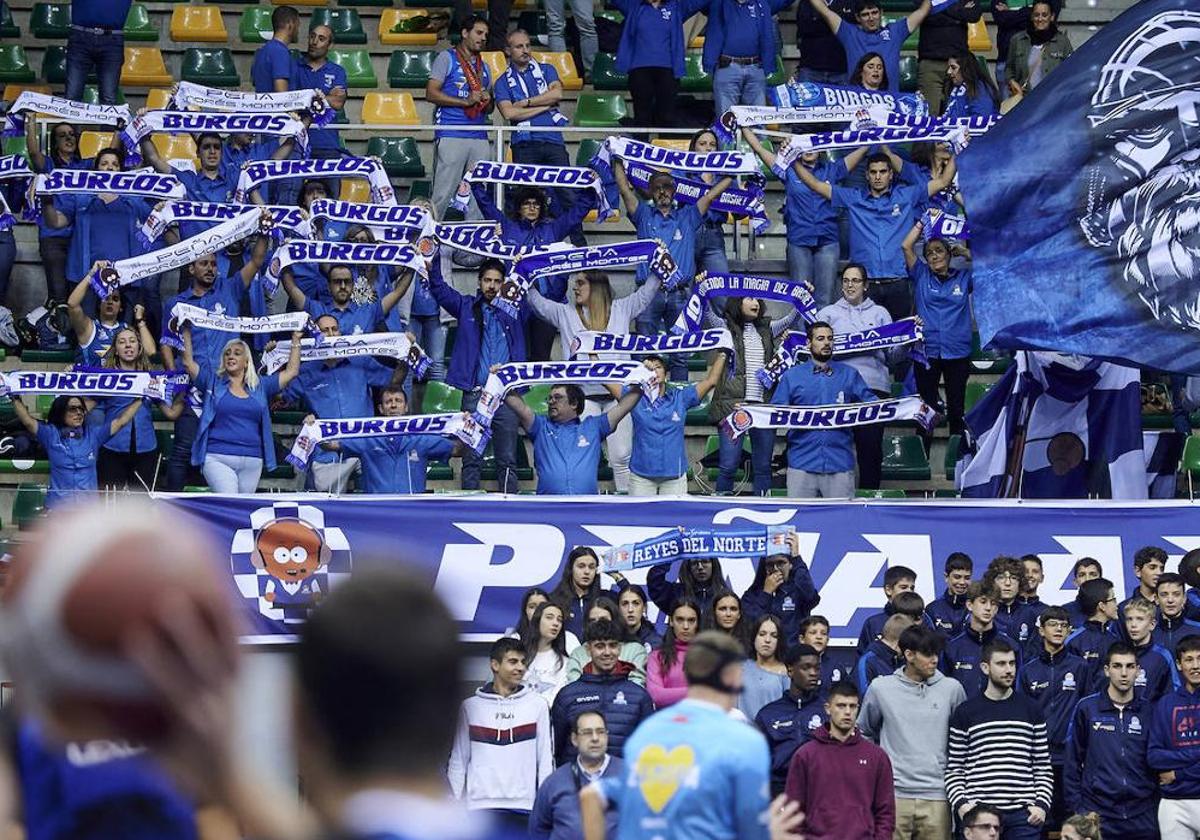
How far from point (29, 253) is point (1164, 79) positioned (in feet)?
29.5

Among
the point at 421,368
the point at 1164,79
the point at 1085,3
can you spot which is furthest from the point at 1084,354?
the point at 1085,3

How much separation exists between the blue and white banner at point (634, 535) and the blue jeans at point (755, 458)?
4.87 ft

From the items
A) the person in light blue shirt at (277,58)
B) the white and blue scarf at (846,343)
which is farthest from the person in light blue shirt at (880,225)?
the person in light blue shirt at (277,58)

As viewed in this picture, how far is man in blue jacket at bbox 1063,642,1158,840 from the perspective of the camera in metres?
10.5

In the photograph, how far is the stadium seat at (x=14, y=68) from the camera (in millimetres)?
18594

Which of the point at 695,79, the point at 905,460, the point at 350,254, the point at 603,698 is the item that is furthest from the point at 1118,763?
the point at 695,79

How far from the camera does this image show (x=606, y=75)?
62.1ft

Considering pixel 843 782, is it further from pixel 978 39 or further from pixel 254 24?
pixel 254 24

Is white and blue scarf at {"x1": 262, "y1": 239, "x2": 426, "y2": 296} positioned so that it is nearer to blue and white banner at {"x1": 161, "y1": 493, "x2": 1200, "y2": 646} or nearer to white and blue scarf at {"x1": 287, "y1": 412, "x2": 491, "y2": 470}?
white and blue scarf at {"x1": 287, "y1": 412, "x2": 491, "y2": 470}

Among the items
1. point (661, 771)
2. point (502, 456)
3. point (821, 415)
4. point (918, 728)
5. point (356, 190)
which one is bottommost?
point (918, 728)

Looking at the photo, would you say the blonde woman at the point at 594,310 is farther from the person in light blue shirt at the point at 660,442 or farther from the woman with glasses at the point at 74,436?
the woman with glasses at the point at 74,436

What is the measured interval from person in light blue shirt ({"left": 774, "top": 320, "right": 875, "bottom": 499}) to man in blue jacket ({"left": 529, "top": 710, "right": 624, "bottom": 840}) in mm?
3797

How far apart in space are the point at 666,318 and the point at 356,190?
11.8ft

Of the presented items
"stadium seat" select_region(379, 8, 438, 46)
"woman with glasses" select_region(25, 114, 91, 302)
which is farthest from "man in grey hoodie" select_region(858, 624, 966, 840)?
"stadium seat" select_region(379, 8, 438, 46)
